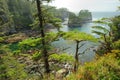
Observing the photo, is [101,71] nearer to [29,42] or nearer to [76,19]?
[29,42]

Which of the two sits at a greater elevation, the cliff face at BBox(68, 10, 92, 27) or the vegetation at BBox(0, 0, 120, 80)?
the vegetation at BBox(0, 0, 120, 80)

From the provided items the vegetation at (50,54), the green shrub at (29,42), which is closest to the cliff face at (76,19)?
the vegetation at (50,54)

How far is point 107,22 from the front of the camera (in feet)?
96.5

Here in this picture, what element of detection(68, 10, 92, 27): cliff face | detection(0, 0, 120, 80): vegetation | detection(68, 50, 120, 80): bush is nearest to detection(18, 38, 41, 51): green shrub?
detection(0, 0, 120, 80): vegetation

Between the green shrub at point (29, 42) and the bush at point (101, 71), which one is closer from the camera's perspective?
the bush at point (101, 71)

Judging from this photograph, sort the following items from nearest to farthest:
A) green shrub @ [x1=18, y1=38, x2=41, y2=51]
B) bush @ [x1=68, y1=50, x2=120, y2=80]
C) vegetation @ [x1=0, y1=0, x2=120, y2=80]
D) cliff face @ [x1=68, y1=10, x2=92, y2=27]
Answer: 1. bush @ [x1=68, y1=50, x2=120, y2=80]
2. vegetation @ [x1=0, y1=0, x2=120, y2=80]
3. green shrub @ [x1=18, y1=38, x2=41, y2=51]
4. cliff face @ [x1=68, y1=10, x2=92, y2=27]

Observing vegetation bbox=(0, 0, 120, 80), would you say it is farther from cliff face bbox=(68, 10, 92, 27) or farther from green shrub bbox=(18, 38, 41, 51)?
cliff face bbox=(68, 10, 92, 27)

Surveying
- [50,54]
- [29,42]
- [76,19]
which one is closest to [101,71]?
[29,42]

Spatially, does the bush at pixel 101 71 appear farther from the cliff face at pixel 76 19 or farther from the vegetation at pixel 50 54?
the cliff face at pixel 76 19

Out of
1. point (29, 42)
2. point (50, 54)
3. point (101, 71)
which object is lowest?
point (50, 54)

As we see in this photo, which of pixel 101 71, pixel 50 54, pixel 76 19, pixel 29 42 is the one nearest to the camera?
pixel 101 71

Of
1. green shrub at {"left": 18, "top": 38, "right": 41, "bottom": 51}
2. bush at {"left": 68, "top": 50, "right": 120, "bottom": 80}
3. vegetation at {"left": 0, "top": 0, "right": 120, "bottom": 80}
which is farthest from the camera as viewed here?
green shrub at {"left": 18, "top": 38, "right": 41, "bottom": 51}

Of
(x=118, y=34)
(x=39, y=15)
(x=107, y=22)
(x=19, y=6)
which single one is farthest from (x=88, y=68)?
(x=19, y=6)

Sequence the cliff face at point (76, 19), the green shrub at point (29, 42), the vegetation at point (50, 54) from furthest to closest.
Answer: the cliff face at point (76, 19)
the green shrub at point (29, 42)
the vegetation at point (50, 54)
